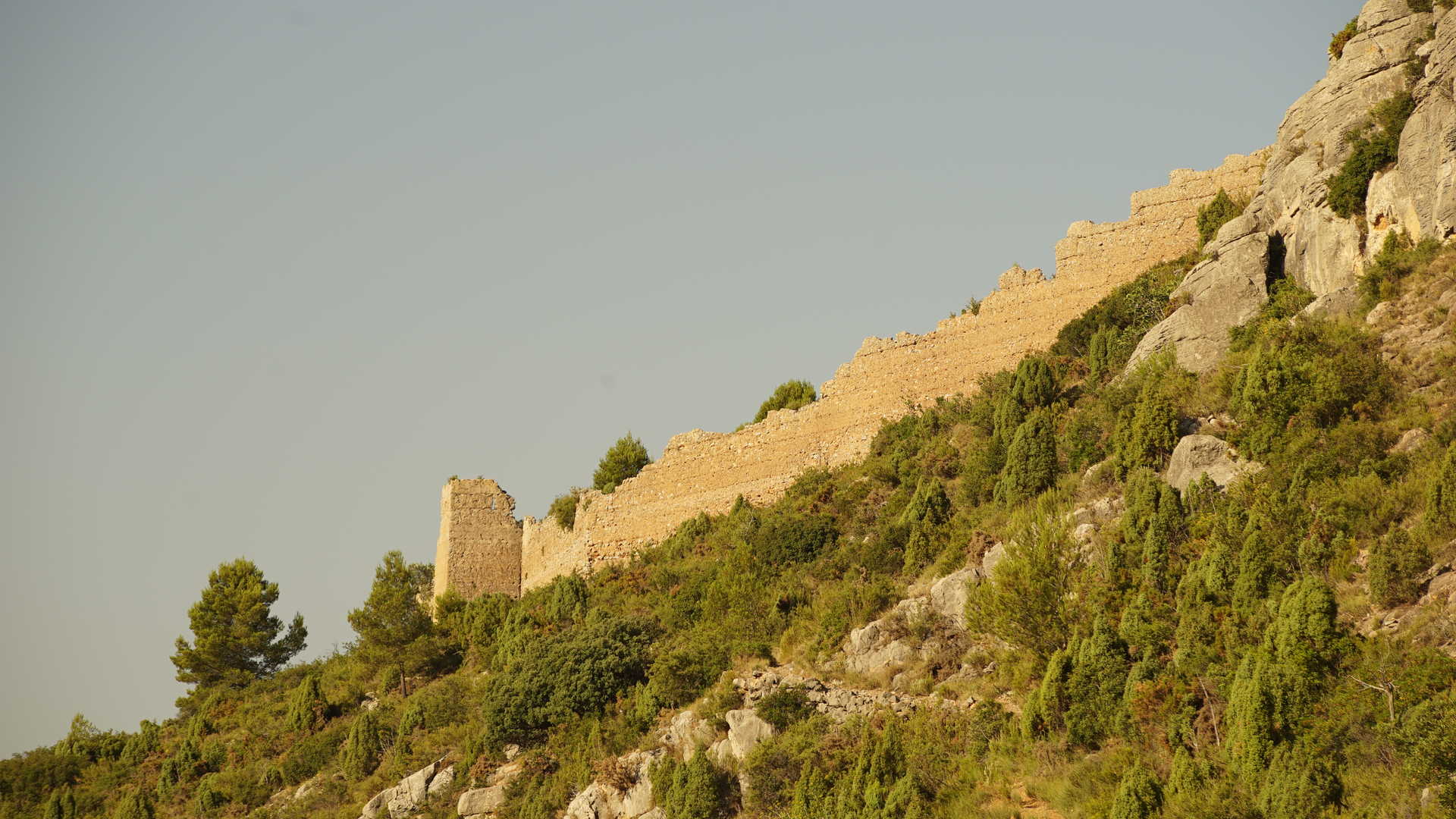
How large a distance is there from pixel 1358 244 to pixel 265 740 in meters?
25.0

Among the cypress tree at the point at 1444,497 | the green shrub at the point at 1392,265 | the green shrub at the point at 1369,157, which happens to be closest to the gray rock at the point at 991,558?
the cypress tree at the point at 1444,497

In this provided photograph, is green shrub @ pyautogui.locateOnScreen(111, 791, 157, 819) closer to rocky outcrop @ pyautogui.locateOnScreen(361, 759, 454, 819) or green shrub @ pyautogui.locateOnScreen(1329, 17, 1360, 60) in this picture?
rocky outcrop @ pyautogui.locateOnScreen(361, 759, 454, 819)

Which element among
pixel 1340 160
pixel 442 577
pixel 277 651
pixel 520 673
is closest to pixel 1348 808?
pixel 1340 160

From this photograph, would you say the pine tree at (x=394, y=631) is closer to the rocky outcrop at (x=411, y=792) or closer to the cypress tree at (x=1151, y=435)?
the rocky outcrop at (x=411, y=792)

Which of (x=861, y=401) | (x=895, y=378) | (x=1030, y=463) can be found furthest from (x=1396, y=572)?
(x=861, y=401)

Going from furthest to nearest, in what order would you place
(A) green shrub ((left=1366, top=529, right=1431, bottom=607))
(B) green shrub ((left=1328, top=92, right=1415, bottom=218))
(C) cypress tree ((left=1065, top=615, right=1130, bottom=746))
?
1. (B) green shrub ((left=1328, top=92, right=1415, bottom=218))
2. (C) cypress tree ((left=1065, top=615, right=1130, bottom=746))
3. (A) green shrub ((left=1366, top=529, right=1431, bottom=607))

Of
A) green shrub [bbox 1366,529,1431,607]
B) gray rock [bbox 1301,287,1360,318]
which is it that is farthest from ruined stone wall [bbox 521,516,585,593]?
green shrub [bbox 1366,529,1431,607]

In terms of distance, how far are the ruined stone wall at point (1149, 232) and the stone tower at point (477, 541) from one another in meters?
17.6

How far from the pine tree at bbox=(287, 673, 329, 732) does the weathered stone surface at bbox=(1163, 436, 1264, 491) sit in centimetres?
1965

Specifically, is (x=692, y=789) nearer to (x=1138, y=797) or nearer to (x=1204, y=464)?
(x=1138, y=797)

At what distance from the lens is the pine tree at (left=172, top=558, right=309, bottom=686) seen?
4103cm

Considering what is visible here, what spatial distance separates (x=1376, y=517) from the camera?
20.4m

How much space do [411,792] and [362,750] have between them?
2935 mm

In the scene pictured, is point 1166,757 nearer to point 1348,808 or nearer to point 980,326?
point 1348,808
